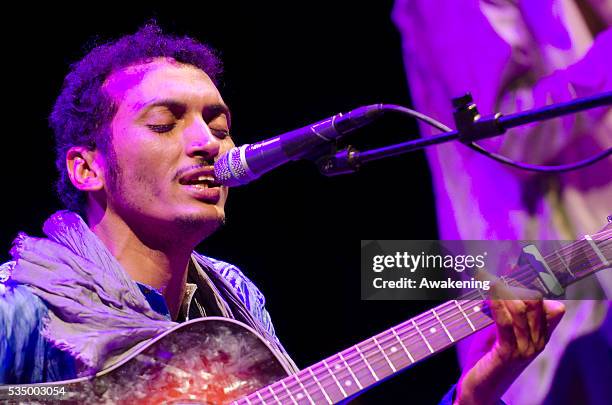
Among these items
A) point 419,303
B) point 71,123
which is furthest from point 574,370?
point 71,123

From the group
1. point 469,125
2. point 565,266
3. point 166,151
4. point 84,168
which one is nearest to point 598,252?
point 565,266

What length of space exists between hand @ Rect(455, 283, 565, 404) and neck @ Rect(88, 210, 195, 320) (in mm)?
918

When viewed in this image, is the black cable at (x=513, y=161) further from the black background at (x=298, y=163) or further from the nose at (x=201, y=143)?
the black background at (x=298, y=163)

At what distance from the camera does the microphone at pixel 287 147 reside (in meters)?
1.28

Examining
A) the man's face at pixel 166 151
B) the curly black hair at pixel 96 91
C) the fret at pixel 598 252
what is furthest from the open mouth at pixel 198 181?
the fret at pixel 598 252

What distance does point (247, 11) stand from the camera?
279 cm

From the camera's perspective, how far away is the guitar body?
4.87ft

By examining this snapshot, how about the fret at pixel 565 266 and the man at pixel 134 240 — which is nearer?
the fret at pixel 565 266

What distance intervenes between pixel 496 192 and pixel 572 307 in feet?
1.50

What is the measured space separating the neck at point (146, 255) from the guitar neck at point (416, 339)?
0.60 m

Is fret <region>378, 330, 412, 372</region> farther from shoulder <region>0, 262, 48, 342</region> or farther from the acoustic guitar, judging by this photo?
shoulder <region>0, 262, 48, 342</region>

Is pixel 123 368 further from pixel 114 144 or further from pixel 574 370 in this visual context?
pixel 574 370

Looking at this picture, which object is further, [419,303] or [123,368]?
[419,303]

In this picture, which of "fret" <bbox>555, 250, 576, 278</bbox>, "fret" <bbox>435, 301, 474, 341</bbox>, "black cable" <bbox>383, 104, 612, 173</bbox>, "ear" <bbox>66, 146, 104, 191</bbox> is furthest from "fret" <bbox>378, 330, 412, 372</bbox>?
"ear" <bbox>66, 146, 104, 191</bbox>
